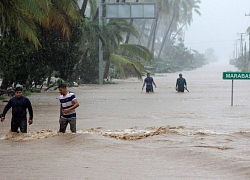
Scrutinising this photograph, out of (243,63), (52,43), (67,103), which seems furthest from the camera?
(243,63)

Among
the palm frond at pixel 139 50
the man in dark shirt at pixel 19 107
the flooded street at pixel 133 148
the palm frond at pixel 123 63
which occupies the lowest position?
the flooded street at pixel 133 148

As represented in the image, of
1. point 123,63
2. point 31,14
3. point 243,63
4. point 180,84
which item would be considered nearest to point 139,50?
point 123,63

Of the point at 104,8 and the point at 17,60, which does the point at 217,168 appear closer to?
the point at 17,60

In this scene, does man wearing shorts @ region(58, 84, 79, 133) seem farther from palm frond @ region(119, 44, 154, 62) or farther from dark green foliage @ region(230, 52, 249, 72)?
dark green foliage @ region(230, 52, 249, 72)

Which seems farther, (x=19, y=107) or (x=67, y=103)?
(x=19, y=107)

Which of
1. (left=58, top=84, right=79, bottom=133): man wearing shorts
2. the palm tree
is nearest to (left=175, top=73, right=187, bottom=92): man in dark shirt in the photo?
the palm tree

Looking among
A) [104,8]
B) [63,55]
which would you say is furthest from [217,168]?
[104,8]

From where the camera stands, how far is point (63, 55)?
26906 millimetres

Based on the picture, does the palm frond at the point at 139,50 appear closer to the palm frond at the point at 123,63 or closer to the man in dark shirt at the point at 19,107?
the palm frond at the point at 123,63

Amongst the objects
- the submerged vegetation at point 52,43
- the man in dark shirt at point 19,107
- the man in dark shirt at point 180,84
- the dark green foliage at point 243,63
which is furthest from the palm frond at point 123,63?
the dark green foliage at point 243,63

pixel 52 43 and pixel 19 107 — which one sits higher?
pixel 52 43

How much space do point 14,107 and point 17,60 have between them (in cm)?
1301

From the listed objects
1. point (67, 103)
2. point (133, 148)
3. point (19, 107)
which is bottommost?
point (133, 148)

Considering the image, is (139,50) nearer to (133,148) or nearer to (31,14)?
(31,14)
